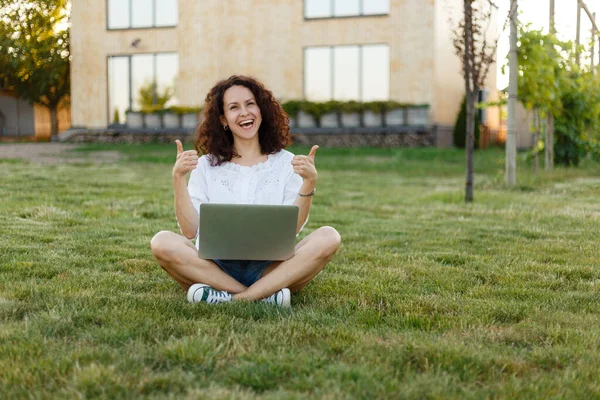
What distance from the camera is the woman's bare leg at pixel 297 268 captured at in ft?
12.8

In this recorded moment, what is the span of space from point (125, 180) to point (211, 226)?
8331mm

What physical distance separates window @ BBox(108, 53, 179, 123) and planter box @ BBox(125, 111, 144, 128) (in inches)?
16.3

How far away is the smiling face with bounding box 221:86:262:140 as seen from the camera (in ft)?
13.6

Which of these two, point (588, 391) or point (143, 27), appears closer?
point (588, 391)

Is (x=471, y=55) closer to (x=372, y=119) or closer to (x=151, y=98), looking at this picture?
(x=372, y=119)

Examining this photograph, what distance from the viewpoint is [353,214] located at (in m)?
8.30

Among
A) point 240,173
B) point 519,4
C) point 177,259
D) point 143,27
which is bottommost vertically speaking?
point 177,259

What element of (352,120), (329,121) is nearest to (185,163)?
(352,120)

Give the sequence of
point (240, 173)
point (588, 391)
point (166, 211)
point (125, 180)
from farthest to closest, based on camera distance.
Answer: point (125, 180), point (166, 211), point (240, 173), point (588, 391)

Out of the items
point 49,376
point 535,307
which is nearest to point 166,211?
point 535,307

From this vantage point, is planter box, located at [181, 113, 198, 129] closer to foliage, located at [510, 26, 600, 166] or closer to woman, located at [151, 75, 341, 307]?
foliage, located at [510, 26, 600, 166]

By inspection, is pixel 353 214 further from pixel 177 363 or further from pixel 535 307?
pixel 177 363

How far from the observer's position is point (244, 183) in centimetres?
413

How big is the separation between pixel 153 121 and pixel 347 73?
626cm
